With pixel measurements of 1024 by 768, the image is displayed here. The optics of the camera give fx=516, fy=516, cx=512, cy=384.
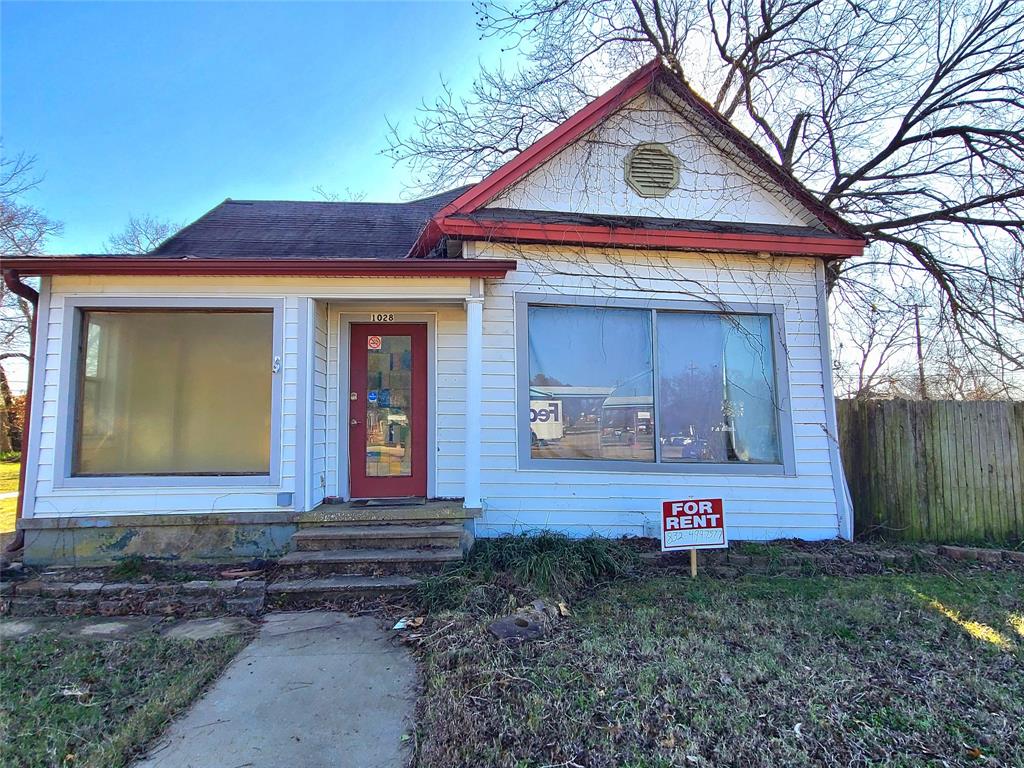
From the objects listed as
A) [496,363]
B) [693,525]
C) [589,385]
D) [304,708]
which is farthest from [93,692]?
[589,385]

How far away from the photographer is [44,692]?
2.83 meters

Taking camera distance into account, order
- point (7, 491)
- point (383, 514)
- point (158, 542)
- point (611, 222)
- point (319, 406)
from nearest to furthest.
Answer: point (158, 542)
point (383, 514)
point (319, 406)
point (611, 222)
point (7, 491)

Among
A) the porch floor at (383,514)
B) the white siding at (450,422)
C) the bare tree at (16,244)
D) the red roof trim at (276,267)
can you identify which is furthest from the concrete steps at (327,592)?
the bare tree at (16,244)

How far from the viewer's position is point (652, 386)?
5.61 meters

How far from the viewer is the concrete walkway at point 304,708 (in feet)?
7.62

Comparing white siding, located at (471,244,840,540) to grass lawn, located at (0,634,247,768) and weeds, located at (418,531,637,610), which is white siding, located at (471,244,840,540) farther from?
grass lawn, located at (0,634,247,768)

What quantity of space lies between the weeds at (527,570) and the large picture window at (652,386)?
3.21 ft

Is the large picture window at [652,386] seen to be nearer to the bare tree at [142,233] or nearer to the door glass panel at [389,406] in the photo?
the door glass panel at [389,406]

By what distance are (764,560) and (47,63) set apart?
389 inches

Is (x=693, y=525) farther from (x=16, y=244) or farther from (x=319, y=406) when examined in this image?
(x=16, y=244)

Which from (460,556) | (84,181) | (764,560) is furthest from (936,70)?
(84,181)

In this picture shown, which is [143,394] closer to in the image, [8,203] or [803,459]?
[803,459]

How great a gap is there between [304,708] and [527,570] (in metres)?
1.98

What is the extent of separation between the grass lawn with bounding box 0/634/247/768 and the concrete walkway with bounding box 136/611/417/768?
13cm
